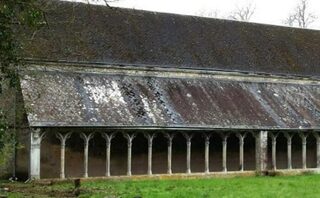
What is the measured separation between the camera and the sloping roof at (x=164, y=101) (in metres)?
25.8

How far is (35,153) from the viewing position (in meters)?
24.6

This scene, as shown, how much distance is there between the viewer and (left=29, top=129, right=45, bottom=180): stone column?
24453 millimetres

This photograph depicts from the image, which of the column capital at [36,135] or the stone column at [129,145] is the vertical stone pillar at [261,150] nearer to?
the stone column at [129,145]

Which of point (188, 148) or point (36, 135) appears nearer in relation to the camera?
point (36, 135)

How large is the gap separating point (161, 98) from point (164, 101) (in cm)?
31

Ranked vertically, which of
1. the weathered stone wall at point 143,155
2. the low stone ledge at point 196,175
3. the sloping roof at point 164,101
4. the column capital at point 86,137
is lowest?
the low stone ledge at point 196,175

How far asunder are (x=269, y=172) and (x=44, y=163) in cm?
1115

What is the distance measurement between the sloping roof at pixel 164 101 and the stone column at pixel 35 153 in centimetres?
58

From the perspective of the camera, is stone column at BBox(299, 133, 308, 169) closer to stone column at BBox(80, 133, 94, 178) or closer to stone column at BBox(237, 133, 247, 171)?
stone column at BBox(237, 133, 247, 171)

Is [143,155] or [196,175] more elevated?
[143,155]

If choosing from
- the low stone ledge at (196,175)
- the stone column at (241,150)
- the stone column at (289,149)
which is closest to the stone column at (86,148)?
the low stone ledge at (196,175)

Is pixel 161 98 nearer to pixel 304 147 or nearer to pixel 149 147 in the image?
pixel 149 147

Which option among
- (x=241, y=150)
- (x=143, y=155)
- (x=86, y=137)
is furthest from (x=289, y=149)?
(x=86, y=137)

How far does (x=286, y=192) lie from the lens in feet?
63.1
